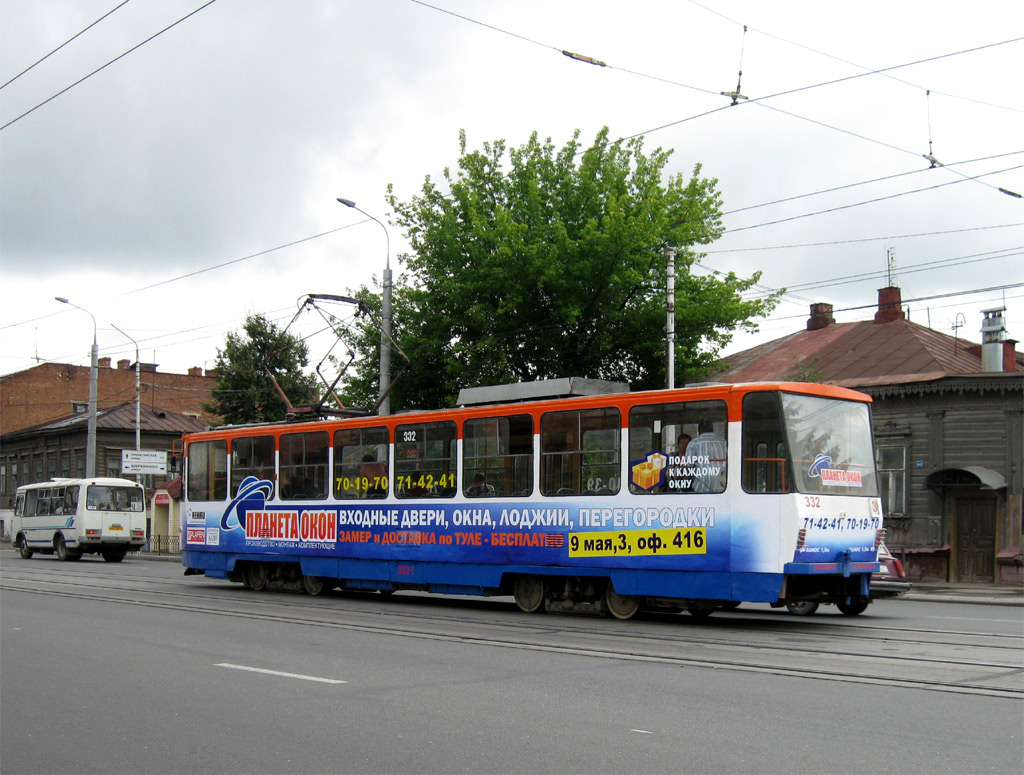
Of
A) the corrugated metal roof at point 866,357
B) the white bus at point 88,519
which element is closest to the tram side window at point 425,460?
the corrugated metal roof at point 866,357

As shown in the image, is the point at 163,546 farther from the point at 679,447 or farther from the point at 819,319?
the point at 679,447

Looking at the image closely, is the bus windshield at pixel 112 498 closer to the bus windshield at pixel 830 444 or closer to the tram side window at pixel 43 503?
the tram side window at pixel 43 503

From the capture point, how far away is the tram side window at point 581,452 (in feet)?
50.0

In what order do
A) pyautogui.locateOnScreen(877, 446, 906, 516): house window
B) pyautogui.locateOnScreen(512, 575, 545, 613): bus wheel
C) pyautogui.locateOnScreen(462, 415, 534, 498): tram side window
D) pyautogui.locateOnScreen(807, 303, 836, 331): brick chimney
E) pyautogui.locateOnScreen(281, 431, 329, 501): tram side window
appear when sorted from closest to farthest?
1. pyautogui.locateOnScreen(462, 415, 534, 498): tram side window
2. pyautogui.locateOnScreen(512, 575, 545, 613): bus wheel
3. pyautogui.locateOnScreen(281, 431, 329, 501): tram side window
4. pyautogui.locateOnScreen(877, 446, 906, 516): house window
5. pyautogui.locateOnScreen(807, 303, 836, 331): brick chimney

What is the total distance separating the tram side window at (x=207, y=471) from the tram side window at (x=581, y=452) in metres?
8.72

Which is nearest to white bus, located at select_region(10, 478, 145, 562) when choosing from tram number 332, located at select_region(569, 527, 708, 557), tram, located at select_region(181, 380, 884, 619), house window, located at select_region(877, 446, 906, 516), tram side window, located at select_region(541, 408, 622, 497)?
tram, located at select_region(181, 380, 884, 619)

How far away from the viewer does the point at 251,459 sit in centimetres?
2141

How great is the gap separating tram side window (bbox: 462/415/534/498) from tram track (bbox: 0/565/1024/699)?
74.3 inches

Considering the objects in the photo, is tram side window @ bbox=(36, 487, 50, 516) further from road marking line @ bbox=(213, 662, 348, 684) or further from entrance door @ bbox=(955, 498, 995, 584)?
road marking line @ bbox=(213, 662, 348, 684)

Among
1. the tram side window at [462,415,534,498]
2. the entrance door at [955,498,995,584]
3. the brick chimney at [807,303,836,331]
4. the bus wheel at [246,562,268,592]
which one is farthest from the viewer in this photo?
the brick chimney at [807,303,836,331]

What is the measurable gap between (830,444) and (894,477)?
16962 mm

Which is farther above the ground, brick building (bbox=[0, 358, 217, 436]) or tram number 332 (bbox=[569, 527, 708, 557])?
brick building (bbox=[0, 358, 217, 436])

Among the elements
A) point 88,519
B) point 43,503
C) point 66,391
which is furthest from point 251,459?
point 66,391

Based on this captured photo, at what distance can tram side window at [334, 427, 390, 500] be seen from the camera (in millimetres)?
18688
